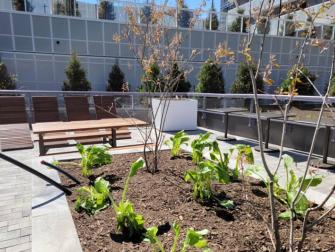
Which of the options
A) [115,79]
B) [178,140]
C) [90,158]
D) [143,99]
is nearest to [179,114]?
[143,99]

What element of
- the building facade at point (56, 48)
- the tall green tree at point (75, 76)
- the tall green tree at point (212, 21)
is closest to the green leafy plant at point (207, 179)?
the building facade at point (56, 48)

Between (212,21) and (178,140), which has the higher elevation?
(212,21)

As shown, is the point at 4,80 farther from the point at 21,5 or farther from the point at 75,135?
the point at 75,135

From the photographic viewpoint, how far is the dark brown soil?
73.9 inches

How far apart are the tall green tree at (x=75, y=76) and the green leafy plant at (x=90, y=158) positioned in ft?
A: 40.3

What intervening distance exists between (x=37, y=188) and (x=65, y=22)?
15.3 metres

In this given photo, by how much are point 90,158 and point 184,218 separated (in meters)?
1.53

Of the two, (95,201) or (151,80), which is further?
(151,80)

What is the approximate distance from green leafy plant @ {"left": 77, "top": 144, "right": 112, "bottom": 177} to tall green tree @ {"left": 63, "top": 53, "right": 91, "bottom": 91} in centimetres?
1227

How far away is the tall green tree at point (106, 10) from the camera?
16425mm

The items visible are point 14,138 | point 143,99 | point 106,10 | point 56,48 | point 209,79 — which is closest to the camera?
point 14,138

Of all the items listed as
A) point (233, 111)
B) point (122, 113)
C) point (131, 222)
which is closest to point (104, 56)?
point (122, 113)

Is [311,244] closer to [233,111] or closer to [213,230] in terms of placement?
[213,230]

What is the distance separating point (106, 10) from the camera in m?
16.7
